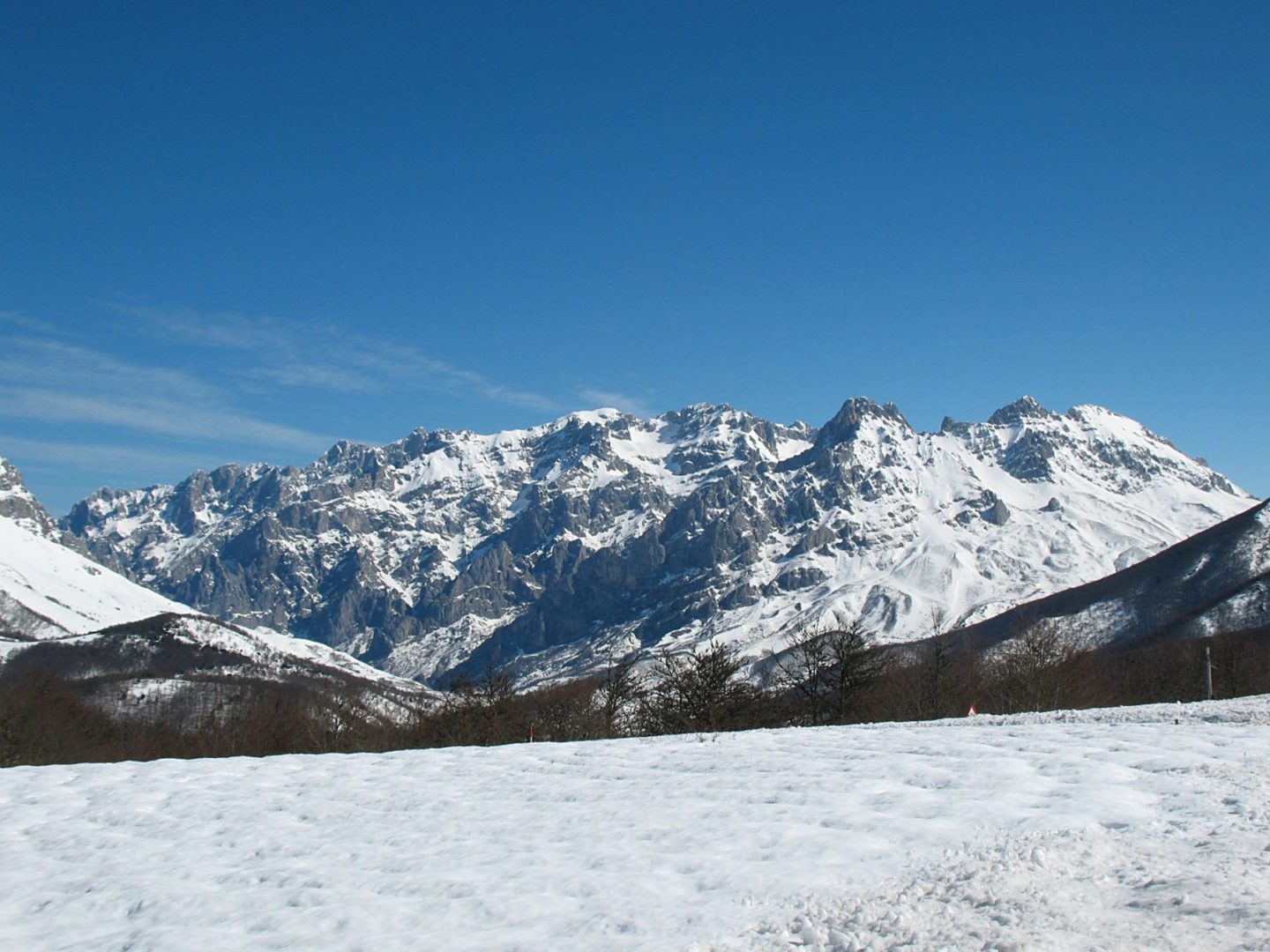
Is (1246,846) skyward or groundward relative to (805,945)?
skyward

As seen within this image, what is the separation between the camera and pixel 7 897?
654 inches

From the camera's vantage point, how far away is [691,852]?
624 inches

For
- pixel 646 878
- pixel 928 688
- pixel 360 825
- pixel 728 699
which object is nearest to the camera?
pixel 646 878

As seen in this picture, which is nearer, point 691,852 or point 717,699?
point 691,852

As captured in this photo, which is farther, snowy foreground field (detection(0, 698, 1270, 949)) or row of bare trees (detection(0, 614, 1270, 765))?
Answer: row of bare trees (detection(0, 614, 1270, 765))

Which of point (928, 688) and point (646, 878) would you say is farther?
point (928, 688)

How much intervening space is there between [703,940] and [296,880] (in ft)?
24.3

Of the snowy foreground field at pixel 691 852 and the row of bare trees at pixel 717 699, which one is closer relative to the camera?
the snowy foreground field at pixel 691 852

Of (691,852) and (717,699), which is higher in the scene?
(717,699)

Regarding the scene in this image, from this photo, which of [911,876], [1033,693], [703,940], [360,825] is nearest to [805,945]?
[703,940]

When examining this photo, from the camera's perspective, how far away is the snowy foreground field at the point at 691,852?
12.7m

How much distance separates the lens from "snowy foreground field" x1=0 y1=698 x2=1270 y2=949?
12672 millimetres

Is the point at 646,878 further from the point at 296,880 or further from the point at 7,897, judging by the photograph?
the point at 7,897

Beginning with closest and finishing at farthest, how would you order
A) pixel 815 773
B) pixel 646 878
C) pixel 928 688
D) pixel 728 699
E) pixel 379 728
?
pixel 646 878 → pixel 815 773 → pixel 728 699 → pixel 928 688 → pixel 379 728
